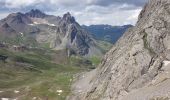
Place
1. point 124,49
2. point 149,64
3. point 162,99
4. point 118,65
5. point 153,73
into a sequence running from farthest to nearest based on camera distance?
point 124,49
point 118,65
point 149,64
point 153,73
point 162,99

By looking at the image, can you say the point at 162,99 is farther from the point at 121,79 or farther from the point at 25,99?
the point at 25,99

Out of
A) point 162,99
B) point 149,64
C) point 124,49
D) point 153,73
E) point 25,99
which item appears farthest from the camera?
point 25,99

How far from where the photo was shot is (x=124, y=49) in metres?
134

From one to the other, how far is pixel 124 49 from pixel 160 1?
80.0 feet

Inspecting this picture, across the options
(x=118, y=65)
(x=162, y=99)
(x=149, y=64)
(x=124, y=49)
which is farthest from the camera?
(x=124, y=49)

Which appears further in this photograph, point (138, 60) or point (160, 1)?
point (160, 1)

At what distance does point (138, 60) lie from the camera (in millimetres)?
115812

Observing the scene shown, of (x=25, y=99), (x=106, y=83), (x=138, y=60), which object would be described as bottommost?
(x=25, y=99)

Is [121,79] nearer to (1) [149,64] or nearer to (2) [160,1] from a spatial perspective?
(1) [149,64]

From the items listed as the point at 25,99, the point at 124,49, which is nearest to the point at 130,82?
the point at 124,49

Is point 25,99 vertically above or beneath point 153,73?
beneath

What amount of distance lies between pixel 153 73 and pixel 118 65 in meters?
18.9

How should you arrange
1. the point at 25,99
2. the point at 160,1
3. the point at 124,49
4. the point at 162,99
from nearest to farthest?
the point at 162,99 < the point at 124,49 < the point at 160,1 < the point at 25,99

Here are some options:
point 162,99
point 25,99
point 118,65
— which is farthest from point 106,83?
point 25,99
